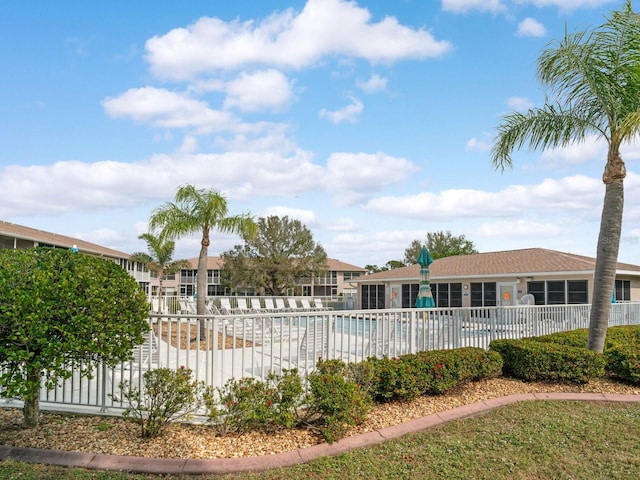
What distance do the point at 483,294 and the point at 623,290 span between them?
604 cm

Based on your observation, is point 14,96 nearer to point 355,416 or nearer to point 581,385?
point 355,416

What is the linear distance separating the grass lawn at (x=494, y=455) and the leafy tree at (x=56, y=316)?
0.93 meters

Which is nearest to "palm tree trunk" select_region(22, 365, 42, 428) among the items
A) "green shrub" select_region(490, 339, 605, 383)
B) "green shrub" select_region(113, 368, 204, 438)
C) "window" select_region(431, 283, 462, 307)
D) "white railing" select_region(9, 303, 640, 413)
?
"white railing" select_region(9, 303, 640, 413)

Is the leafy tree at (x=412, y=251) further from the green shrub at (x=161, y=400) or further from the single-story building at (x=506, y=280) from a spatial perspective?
the green shrub at (x=161, y=400)

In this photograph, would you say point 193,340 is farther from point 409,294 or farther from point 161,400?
point 409,294

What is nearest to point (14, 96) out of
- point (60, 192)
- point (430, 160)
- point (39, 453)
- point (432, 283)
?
point (60, 192)

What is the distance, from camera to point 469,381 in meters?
7.34

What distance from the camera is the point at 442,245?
211 ft

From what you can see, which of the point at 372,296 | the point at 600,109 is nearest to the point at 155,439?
the point at 600,109

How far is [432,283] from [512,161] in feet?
55.2

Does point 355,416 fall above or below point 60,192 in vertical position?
below

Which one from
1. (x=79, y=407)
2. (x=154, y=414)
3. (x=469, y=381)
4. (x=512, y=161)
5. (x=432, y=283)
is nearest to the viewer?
(x=154, y=414)

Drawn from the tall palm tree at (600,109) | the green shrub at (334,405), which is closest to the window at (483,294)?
the tall palm tree at (600,109)

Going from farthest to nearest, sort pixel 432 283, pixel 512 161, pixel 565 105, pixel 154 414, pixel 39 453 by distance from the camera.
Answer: pixel 432 283 → pixel 512 161 → pixel 565 105 → pixel 154 414 → pixel 39 453
